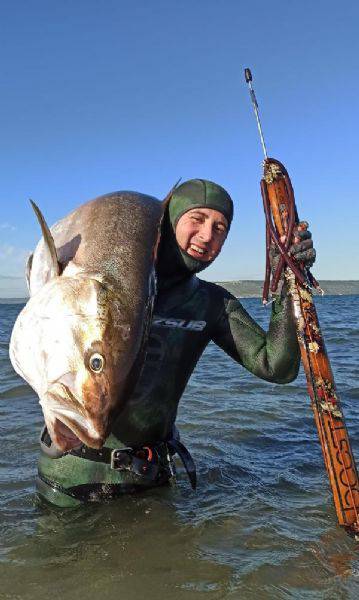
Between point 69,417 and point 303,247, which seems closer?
point 69,417

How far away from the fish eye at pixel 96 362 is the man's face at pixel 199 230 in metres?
1.13

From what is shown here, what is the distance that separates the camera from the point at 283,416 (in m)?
7.04

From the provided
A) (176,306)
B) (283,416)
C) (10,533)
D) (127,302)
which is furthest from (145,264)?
(283,416)

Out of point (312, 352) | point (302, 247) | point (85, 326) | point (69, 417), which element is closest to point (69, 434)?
point (69, 417)

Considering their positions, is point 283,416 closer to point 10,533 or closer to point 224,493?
point 224,493

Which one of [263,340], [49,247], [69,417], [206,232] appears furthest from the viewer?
[263,340]

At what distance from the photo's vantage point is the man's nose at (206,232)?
359 centimetres

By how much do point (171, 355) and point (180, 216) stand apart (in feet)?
2.98

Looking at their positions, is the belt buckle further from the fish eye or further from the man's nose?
the man's nose

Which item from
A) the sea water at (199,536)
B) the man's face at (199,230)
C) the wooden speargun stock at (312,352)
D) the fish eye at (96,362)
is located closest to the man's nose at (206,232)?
the man's face at (199,230)

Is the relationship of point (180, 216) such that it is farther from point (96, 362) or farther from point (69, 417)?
point (69, 417)

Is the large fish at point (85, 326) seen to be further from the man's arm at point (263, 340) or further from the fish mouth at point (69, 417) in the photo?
the man's arm at point (263, 340)

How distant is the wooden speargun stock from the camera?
3.26 meters

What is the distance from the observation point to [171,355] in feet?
12.0
